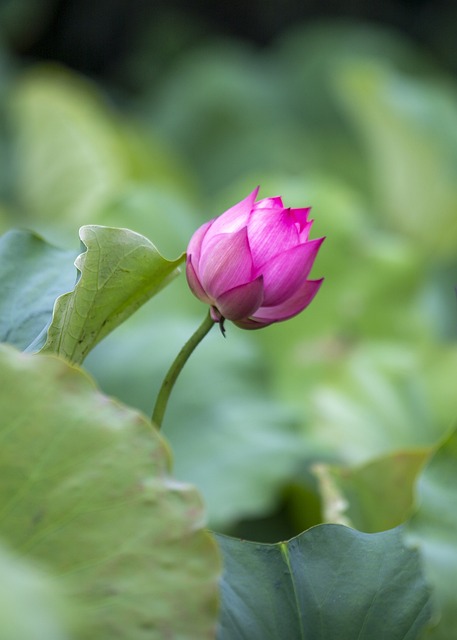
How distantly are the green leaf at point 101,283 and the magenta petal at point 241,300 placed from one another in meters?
0.04

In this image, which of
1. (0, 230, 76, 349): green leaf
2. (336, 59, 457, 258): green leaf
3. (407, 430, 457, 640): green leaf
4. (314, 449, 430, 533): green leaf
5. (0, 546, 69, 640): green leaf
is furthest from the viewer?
(336, 59, 457, 258): green leaf

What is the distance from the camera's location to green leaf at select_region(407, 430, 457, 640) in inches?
17.5

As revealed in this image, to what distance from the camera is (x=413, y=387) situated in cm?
122

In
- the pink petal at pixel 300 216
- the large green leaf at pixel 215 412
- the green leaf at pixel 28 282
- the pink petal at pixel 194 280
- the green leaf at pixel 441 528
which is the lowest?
the large green leaf at pixel 215 412

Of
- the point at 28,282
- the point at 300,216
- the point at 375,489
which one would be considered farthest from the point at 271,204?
the point at 375,489

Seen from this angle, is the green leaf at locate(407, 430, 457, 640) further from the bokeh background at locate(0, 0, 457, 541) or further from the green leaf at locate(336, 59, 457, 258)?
the green leaf at locate(336, 59, 457, 258)

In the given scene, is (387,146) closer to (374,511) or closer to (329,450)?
(329,450)

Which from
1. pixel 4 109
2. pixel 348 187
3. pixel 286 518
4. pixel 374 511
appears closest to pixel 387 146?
pixel 348 187

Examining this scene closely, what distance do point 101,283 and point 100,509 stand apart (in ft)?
0.52

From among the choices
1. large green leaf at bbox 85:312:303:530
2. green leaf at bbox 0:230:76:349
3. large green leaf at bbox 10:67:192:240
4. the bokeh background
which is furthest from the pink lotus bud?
large green leaf at bbox 10:67:192:240

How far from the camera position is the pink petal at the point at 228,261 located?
518 mm

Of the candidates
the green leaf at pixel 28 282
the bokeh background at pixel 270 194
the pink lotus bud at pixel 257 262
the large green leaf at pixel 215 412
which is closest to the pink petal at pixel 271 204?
the pink lotus bud at pixel 257 262

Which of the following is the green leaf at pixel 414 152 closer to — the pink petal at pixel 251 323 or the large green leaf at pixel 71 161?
the large green leaf at pixel 71 161

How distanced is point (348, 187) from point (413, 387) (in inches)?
70.1
